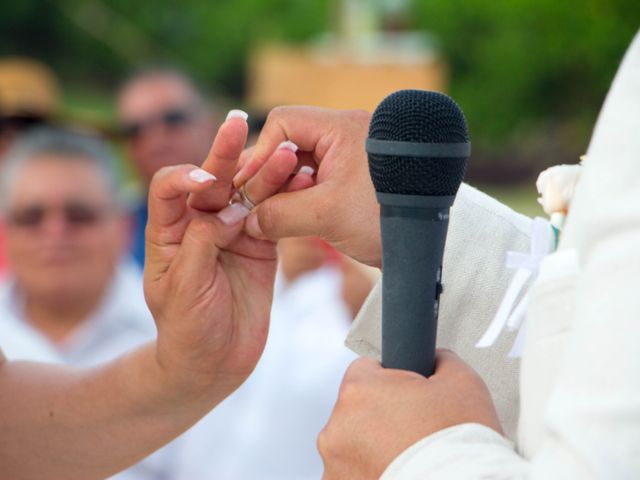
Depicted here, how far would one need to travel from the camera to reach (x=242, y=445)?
3.46 metres

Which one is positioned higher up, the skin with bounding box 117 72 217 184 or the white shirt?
the skin with bounding box 117 72 217 184

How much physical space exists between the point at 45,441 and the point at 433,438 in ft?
2.88

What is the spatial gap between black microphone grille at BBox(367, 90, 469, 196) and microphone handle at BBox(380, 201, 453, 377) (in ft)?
0.07

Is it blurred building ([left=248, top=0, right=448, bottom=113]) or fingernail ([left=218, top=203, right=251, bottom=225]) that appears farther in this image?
blurred building ([left=248, top=0, right=448, bottom=113])

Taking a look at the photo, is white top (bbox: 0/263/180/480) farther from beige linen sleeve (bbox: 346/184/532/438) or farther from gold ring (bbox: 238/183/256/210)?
beige linen sleeve (bbox: 346/184/532/438)

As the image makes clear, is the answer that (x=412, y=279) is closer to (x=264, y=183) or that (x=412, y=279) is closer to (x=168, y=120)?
(x=264, y=183)

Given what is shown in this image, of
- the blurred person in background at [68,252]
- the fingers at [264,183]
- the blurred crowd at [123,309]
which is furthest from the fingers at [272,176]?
the blurred person in background at [68,252]

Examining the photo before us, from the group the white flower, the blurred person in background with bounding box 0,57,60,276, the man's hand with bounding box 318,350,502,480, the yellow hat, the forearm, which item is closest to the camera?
the man's hand with bounding box 318,350,502,480

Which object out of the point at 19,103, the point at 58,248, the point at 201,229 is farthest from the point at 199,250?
the point at 19,103

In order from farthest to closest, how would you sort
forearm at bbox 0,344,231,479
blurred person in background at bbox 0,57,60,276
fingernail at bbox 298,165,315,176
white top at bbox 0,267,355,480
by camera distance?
blurred person in background at bbox 0,57,60,276 → white top at bbox 0,267,355,480 → forearm at bbox 0,344,231,479 → fingernail at bbox 298,165,315,176

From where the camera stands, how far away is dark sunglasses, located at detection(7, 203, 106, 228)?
13.0 feet

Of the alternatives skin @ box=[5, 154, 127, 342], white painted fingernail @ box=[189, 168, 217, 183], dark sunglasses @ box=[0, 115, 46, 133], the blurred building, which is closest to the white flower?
white painted fingernail @ box=[189, 168, 217, 183]

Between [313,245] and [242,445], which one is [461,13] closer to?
[313,245]

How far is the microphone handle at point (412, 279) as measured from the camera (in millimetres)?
1090
